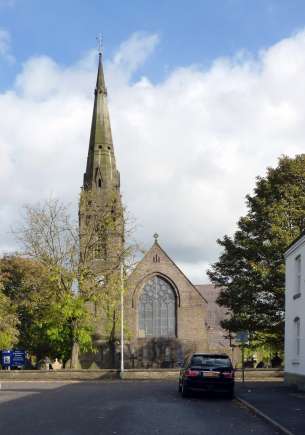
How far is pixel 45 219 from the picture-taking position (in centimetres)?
4344

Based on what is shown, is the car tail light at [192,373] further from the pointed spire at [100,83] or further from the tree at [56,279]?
the pointed spire at [100,83]

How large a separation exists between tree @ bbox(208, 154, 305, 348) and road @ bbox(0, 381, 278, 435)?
58.1 ft

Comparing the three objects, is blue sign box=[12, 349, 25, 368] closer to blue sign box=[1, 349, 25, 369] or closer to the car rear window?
blue sign box=[1, 349, 25, 369]

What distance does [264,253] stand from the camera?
130 ft

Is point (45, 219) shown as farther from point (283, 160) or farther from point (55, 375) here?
point (283, 160)

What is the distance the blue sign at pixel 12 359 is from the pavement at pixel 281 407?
82.5 feet

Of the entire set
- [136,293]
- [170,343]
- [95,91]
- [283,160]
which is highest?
[95,91]

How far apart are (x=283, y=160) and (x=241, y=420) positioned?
27.3m

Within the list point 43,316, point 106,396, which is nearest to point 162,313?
point 43,316

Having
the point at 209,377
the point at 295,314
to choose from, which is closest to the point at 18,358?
the point at 295,314

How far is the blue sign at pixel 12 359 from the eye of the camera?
45.1 meters

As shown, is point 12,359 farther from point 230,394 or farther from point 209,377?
point 230,394

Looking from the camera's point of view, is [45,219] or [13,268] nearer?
[45,219]

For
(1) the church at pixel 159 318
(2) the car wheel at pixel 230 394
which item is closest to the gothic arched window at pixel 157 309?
(1) the church at pixel 159 318
